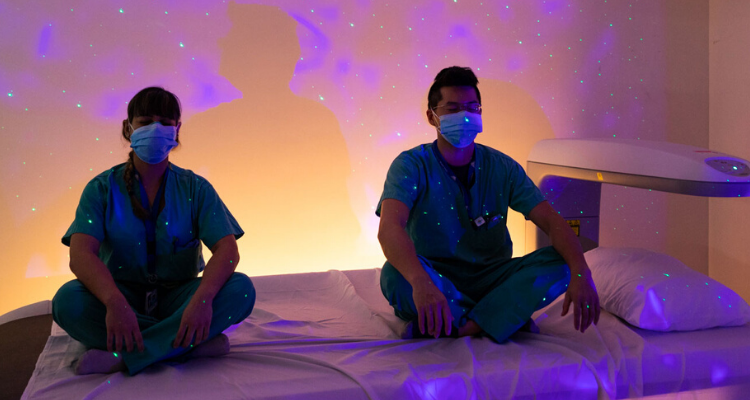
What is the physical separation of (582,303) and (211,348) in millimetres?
964

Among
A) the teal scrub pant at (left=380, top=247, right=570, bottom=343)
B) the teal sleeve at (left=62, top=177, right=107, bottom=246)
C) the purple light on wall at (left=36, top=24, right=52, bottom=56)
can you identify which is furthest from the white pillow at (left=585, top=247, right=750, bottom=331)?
the purple light on wall at (left=36, top=24, right=52, bottom=56)

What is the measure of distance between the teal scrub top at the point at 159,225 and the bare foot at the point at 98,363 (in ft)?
0.93

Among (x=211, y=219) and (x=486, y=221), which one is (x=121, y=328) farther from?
(x=486, y=221)

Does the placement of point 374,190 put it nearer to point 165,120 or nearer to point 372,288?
point 372,288

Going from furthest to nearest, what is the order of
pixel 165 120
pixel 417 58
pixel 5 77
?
pixel 417 58, pixel 5 77, pixel 165 120

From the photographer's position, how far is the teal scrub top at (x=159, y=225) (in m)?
1.60

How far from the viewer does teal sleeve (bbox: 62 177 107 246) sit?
156 cm

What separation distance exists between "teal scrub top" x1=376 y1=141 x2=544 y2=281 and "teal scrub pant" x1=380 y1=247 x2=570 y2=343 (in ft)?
0.49

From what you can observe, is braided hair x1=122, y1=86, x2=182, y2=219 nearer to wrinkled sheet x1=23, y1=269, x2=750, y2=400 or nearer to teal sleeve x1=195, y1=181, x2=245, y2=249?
teal sleeve x1=195, y1=181, x2=245, y2=249

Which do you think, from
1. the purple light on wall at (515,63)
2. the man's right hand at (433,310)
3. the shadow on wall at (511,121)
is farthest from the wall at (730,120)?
the man's right hand at (433,310)

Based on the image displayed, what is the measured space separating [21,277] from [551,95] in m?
2.58

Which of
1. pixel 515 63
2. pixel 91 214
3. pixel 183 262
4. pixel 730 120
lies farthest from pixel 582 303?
pixel 730 120

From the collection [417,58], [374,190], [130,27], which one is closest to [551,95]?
[417,58]

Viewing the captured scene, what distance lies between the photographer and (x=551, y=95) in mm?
2973
